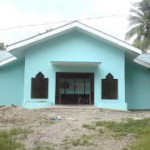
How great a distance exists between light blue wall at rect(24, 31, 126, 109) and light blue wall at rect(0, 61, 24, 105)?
2210 mm

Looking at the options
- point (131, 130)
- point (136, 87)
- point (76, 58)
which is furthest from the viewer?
point (136, 87)

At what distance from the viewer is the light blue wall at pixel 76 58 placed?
18.1m

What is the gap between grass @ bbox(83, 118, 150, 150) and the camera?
25.9ft

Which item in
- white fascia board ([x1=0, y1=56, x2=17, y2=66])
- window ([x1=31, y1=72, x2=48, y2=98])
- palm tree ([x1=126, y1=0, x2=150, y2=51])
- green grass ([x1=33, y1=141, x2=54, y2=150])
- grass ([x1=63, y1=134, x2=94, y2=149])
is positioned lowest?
green grass ([x1=33, y1=141, x2=54, y2=150])

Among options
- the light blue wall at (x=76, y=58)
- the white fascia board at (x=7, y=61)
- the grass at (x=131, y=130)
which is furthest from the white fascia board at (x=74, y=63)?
the grass at (x=131, y=130)

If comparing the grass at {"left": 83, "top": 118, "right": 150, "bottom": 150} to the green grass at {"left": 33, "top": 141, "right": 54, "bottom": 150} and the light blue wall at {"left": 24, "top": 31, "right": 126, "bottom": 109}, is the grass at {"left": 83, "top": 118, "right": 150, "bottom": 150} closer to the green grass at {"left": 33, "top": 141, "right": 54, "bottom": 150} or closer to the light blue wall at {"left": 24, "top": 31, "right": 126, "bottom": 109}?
the green grass at {"left": 33, "top": 141, "right": 54, "bottom": 150}

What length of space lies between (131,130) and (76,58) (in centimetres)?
890

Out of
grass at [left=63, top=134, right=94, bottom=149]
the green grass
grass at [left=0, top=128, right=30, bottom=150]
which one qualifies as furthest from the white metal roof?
the green grass

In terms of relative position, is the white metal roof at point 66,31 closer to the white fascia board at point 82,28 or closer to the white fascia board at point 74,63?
the white fascia board at point 82,28

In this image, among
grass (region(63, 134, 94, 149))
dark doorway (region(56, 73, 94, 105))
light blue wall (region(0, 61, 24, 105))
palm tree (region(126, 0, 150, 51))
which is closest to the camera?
grass (region(63, 134, 94, 149))

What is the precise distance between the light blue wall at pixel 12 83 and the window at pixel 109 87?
16.2ft

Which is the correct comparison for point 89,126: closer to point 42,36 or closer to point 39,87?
point 42,36

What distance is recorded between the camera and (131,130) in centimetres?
979

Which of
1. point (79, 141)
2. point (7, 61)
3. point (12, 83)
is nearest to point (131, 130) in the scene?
point (79, 141)
